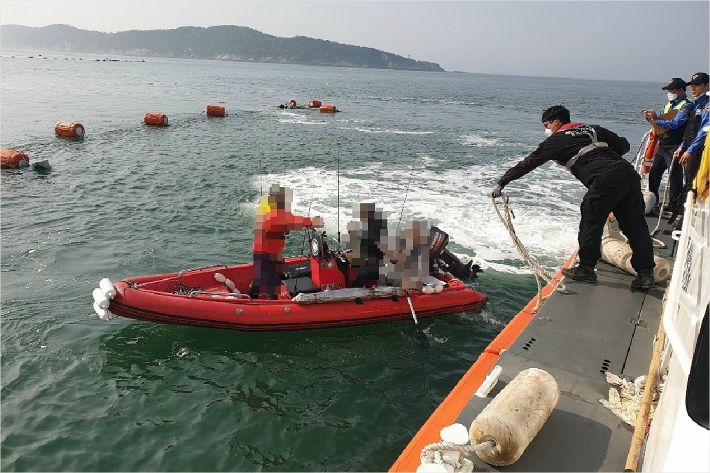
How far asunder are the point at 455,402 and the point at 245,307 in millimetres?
3996

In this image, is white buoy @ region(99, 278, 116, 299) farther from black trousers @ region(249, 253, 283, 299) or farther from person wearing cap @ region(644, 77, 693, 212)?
person wearing cap @ region(644, 77, 693, 212)

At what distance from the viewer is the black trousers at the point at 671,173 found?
26.1 feet

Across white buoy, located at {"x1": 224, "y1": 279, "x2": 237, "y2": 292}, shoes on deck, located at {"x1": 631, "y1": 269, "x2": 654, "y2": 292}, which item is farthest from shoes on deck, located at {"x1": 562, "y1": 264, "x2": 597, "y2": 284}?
white buoy, located at {"x1": 224, "y1": 279, "x2": 237, "y2": 292}

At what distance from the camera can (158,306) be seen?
693 centimetres

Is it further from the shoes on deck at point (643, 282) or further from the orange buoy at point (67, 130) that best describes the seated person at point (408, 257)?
the orange buoy at point (67, 130)

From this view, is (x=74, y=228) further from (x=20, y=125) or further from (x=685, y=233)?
(x=20, y=125)

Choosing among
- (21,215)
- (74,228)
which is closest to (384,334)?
(74,228)

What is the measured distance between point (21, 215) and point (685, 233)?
13.8 m

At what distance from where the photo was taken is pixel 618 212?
5676mm

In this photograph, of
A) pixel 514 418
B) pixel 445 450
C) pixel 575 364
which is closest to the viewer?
pixel 445 450

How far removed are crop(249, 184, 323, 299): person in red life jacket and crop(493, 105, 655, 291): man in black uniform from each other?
294 cm

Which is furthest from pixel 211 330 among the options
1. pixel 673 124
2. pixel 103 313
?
pixel 673 124

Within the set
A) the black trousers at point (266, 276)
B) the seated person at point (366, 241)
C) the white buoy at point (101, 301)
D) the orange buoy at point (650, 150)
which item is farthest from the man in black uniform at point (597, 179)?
the white buoy at point (101, 301)

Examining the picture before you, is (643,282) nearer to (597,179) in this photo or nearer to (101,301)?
(597,179)
